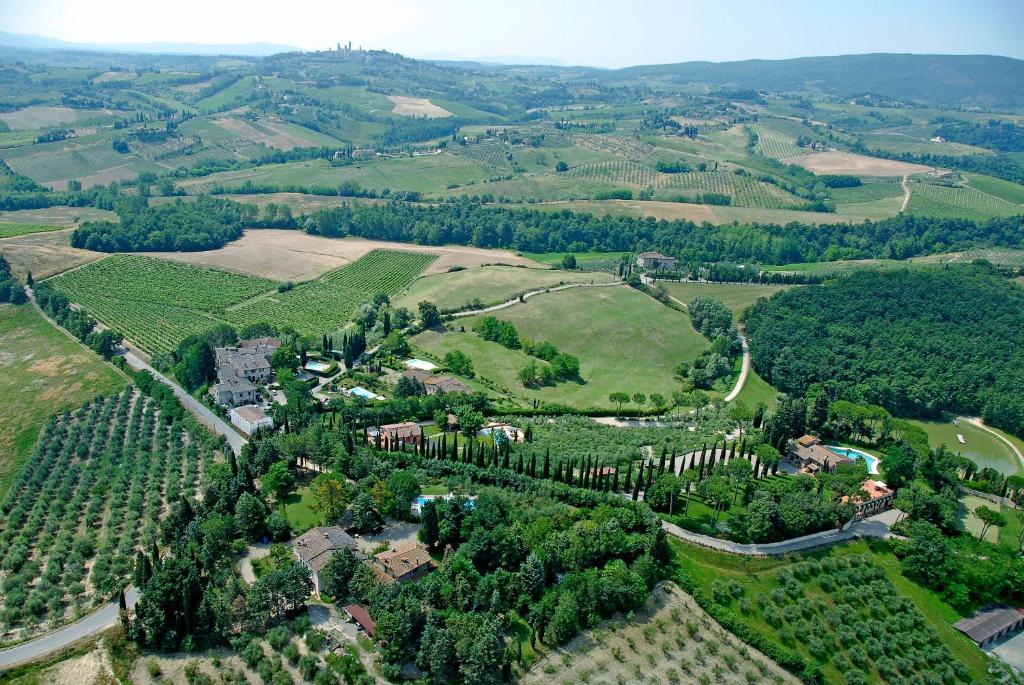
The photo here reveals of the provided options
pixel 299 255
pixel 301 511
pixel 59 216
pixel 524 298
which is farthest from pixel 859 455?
pixel 59 216

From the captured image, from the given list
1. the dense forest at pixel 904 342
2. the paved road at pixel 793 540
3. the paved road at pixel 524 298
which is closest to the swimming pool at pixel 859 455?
the paved road at pixel 793 540

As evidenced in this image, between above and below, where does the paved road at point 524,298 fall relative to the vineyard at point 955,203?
below

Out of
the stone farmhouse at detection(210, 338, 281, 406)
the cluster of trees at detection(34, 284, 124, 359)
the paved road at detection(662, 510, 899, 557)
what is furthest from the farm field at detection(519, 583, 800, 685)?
the cluster of trees at detection(34, 284, 124, 359)

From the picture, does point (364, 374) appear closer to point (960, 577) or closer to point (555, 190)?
point (960, 577)

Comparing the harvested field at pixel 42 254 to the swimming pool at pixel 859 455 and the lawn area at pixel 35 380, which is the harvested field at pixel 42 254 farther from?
the swimming pool at pixel 859 455

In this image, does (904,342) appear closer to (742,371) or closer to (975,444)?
(975,444)

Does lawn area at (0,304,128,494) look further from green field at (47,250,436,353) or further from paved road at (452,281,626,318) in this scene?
paved road at (452,281,626,318)
